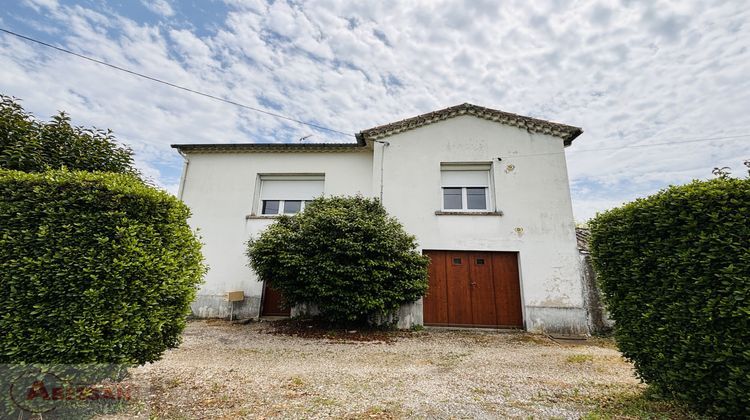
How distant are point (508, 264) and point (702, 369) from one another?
5676 mm

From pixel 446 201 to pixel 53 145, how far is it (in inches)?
323

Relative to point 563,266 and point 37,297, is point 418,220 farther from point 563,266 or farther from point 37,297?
point 37,297

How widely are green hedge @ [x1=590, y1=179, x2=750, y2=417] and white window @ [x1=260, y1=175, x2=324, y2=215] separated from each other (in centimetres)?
814

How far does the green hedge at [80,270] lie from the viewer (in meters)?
2.50

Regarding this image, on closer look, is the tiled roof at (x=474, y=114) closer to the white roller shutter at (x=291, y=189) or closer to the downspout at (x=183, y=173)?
the white roller shutter at (x=291, y=189)

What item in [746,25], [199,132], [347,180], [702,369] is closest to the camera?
[702,369]

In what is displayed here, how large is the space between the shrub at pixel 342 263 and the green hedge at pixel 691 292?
4.41 meters

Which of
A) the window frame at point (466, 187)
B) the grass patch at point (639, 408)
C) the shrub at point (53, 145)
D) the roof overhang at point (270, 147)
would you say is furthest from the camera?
the roof overhang at point (270, 147)

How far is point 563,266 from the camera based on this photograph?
784 cm

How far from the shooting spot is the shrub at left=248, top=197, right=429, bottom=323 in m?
6.73

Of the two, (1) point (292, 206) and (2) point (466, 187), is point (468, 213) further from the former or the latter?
(1) point (292, 206)

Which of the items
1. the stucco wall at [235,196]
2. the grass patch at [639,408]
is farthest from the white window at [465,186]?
the grass patch at [639,408]

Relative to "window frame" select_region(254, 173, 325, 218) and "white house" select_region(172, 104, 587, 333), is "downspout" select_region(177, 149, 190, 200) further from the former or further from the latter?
"window frame" select_region(254, 173, 325, 218)

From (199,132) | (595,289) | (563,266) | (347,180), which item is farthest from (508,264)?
(199,132)
